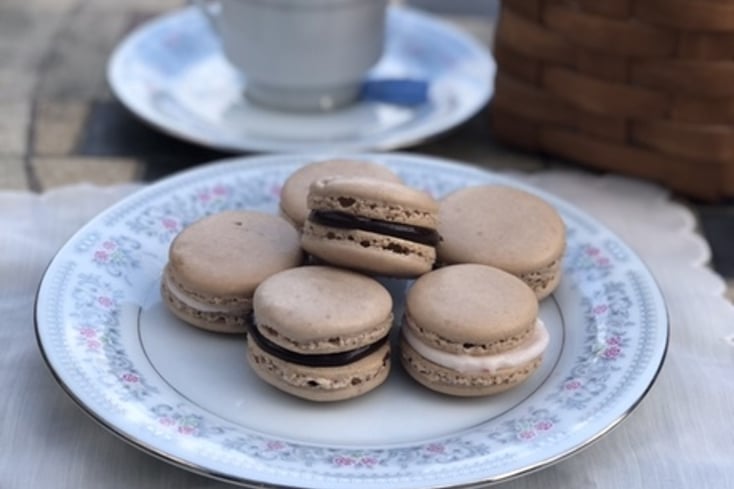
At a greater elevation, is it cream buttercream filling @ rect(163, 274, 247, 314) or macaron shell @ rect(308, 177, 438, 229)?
macaron shell @ rect(308, 177, 438, 229)

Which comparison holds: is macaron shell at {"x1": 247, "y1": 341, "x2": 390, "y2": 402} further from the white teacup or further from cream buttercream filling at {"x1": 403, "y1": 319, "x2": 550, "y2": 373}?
the white teacup

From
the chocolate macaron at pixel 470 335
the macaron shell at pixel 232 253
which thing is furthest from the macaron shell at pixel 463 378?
the macaron shell at pixel 232 253

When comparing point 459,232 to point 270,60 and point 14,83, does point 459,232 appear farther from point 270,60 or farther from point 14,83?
point 14,83

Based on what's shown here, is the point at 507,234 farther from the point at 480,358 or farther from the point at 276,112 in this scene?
the point at 276,112

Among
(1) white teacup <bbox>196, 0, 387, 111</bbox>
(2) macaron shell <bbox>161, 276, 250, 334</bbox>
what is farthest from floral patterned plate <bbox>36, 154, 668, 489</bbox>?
(1) white teacup <bbox>196, 0, 387, 111</bbox>

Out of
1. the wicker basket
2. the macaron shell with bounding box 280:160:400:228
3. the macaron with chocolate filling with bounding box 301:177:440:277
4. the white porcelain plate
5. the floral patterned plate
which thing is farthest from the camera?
the white porcelain plate

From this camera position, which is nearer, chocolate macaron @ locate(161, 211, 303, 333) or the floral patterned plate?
the floral patterned plate
